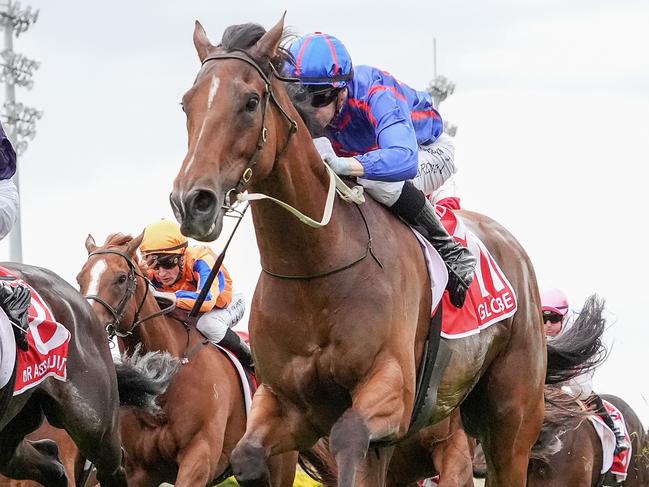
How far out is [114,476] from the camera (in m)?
8.14

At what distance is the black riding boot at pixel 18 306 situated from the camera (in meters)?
7.10

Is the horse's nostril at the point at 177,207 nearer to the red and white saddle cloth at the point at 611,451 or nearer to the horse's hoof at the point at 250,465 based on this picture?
the horse's hoof at the point at 250,465

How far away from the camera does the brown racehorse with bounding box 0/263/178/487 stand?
25.2 ft

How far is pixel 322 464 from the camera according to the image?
9039 mm

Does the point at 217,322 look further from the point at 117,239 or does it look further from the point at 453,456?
Answer: the point at 453,456

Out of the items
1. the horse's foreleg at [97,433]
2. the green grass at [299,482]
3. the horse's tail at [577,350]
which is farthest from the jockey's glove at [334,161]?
the green grass at [299,482]


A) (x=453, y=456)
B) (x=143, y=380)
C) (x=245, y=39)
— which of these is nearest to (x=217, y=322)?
(x=143, y=380)

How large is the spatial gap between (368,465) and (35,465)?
2.65m

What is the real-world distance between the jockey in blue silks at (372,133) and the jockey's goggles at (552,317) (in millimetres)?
4466

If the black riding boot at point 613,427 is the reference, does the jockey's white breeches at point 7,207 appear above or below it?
above

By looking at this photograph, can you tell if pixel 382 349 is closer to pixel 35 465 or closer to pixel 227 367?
pixel 35 465

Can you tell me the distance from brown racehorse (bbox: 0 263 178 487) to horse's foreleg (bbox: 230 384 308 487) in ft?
6.04

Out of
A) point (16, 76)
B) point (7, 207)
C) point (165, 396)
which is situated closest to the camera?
point (7, 207)

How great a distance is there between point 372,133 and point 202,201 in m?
1.68
